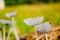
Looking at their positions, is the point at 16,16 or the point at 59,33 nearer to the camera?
the point at 59,33

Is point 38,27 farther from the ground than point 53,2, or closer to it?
closer to it

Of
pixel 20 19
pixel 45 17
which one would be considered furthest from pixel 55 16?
pixel 20 19

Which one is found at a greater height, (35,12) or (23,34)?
(35,12)

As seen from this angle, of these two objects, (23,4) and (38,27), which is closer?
(38,27)

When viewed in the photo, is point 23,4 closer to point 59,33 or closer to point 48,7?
point 48,7

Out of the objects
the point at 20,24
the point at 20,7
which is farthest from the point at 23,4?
the point at 20,24

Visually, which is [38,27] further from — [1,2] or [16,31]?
[1,2]
